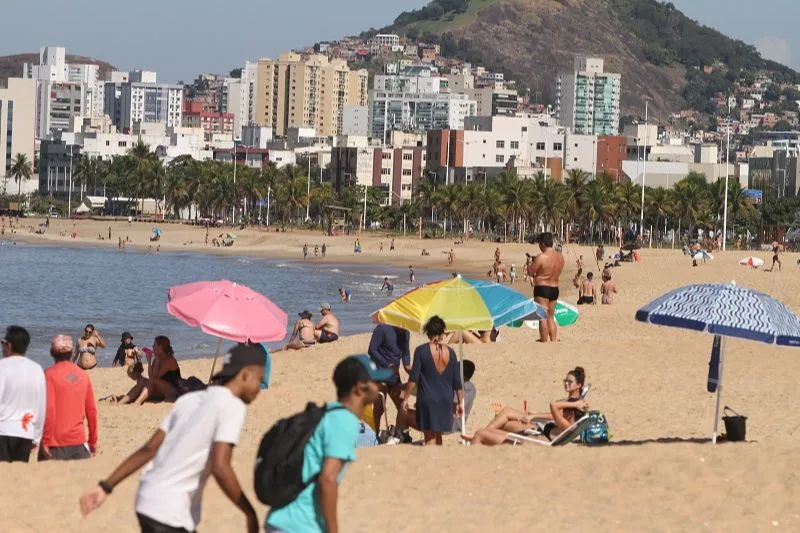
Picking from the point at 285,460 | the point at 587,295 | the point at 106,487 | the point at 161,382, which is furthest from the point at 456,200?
the point at 285,460

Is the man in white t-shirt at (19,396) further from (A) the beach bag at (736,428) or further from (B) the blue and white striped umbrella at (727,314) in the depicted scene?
(A) the beach bag at (736,428)

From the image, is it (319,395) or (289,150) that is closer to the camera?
(319,395)

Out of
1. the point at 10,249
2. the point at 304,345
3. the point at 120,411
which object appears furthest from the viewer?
the point at 10,249

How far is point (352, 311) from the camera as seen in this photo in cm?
4234

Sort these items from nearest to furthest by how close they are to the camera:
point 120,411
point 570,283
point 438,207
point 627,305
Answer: point 120,411 < point 627,305 < point 570,283 < point 438,207

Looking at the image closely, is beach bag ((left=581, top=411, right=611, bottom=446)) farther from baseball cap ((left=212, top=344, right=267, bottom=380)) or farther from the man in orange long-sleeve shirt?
baseball cap ((left=212, top=344, right=267, bottom=380))

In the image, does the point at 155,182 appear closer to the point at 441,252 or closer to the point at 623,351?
the point at 441,252

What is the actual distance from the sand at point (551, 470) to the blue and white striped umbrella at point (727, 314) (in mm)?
888

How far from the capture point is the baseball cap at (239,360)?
6.07 meters

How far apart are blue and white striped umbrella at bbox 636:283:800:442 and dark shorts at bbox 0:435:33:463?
4.86m

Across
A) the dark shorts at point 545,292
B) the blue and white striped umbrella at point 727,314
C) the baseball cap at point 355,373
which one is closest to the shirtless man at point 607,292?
the dark shorts at point 545,292

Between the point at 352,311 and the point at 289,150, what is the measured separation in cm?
13707

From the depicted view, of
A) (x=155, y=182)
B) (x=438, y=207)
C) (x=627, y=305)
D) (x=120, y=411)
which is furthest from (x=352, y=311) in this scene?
(x=155, y=182)

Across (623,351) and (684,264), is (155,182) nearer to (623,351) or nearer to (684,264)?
(684,264)
